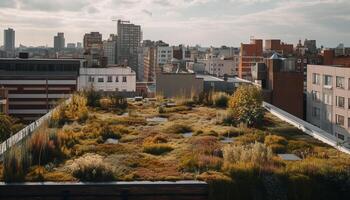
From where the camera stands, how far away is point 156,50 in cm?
16475

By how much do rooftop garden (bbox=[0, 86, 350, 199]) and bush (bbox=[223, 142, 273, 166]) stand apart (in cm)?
3

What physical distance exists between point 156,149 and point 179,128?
375 centimetres

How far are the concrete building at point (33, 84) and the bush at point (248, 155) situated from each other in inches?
2235

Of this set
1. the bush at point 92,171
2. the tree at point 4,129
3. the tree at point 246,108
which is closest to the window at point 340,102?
the tree at point 246,108

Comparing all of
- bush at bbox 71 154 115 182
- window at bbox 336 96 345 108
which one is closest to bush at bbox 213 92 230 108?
bush at bbox 71 154 115 182

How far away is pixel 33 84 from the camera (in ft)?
232

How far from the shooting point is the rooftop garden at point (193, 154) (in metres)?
11.2

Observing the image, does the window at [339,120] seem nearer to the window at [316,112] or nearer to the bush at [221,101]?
the window at [316,112]

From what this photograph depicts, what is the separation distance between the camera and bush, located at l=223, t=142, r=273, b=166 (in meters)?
12.3

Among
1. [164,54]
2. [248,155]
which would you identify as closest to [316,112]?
[248,155]

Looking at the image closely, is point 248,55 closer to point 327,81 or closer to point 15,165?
point 327,81

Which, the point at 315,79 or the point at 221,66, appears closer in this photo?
the point at 315,79

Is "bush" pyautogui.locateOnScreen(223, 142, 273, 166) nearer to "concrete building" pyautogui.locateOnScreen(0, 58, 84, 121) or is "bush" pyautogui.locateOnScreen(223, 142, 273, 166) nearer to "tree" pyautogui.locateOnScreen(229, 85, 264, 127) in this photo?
"tree" pyautogui.locateOnScreen(229, 85, 264, 127)

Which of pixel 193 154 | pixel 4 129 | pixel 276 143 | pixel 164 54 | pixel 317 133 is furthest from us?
pixel 164 54
